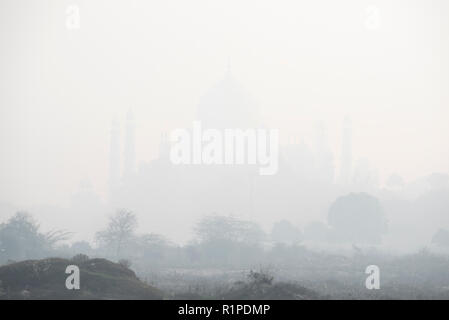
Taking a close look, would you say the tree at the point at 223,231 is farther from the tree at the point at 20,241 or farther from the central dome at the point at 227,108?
the central dome at the point at 227,108

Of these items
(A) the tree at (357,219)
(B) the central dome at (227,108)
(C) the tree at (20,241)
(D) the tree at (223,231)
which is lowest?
(C) the tree at (20,241)

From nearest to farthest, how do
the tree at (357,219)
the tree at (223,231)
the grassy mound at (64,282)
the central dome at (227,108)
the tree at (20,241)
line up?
the grassy mound at (64,282)
the tree at (20,241)
the tree at (223,231)
the tree at (357,219)
the central dome at (227,108)

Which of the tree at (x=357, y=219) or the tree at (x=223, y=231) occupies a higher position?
the tree at (x=357, y=219)

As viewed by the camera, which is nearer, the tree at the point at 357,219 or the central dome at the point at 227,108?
the tree at the point at 357,219

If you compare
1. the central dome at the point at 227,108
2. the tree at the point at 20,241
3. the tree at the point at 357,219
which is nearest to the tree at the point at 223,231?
the tree at the point at 20,241

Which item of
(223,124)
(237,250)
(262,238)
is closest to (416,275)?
(237,250)

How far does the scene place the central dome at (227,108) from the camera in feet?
530

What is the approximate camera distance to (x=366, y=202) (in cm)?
9094

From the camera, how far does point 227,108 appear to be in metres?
164

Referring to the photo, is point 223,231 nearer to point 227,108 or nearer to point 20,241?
point 20,241

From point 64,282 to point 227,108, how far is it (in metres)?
134

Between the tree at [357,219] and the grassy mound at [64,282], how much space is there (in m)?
60.0

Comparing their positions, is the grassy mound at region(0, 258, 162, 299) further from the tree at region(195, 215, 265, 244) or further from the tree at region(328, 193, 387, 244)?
the tree at region(328, 193, 387, 244)
